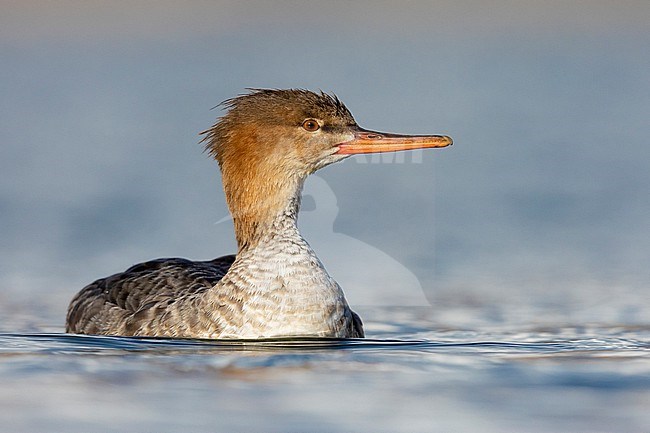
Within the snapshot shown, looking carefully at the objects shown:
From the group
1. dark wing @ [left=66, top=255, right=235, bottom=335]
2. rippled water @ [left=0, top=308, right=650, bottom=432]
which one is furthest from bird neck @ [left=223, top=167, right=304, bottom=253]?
rippled water @ [left=0, top=308, right=650, bottom=432]

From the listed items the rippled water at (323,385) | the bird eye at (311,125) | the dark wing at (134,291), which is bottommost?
the rippled water at (323,385)

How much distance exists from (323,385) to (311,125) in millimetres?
2080

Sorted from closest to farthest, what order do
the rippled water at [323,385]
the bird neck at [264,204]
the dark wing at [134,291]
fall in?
the rippled water at [323,385], the bird neck at [264,204], the dark wing at [134,291]

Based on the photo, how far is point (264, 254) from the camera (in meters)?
7.33

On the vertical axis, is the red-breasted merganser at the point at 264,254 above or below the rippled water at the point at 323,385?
above

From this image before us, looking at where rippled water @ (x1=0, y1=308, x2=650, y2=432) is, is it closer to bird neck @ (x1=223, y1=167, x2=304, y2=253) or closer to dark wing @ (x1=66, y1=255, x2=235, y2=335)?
dark wing @ (x1=66, y1=255, x2=235, y2=335)

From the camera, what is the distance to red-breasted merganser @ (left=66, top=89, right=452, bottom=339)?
706cm

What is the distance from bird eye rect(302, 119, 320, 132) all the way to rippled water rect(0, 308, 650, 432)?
1239 millimetres

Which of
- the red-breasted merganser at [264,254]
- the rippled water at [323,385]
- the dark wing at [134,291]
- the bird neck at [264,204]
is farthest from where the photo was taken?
the dark wing at [134,291]

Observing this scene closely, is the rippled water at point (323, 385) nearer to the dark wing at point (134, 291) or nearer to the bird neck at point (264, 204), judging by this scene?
the dark wing at point (134, 291)

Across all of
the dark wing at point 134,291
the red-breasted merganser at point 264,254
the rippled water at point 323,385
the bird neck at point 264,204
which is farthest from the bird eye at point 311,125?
the rippled water at point 323,385

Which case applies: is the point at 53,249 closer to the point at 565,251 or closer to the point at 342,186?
the point at 342,186

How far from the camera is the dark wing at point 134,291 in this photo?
7.60 meters

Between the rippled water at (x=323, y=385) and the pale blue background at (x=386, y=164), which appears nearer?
the rippled water at (x=323, y=385)
